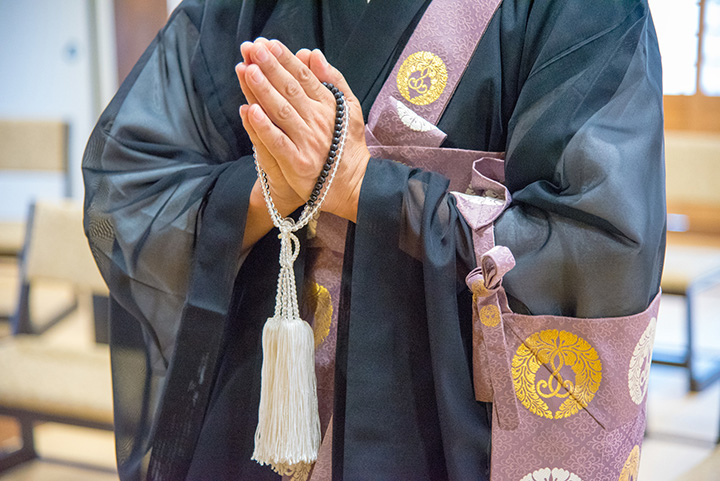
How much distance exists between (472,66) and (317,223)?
0.22 metres

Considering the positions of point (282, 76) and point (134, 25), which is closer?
point (282, 76)

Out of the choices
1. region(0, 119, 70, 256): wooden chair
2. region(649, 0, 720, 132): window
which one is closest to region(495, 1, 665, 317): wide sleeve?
region(0, 119, 70, 256): wooden chair

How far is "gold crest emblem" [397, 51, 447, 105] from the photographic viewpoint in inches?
25.6

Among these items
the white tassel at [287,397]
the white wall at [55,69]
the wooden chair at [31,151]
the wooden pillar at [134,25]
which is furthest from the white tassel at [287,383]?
the wooden chair at [31,151]

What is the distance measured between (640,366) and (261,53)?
1.48 feet

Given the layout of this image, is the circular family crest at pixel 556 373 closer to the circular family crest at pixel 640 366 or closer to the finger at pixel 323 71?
the circular family crest at pixel 640 366

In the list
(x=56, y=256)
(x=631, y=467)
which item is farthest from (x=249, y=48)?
(x=56, y=256)

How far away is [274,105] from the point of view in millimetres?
549

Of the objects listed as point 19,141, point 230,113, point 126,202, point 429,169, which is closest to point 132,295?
point 126,202

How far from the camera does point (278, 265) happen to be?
68 centimetres

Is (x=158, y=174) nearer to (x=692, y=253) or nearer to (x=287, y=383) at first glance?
(x=287, y=383)

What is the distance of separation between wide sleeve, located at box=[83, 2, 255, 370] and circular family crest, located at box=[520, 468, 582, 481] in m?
0.39

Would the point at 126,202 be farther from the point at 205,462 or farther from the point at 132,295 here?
the point at 205,462

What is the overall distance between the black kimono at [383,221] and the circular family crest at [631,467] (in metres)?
0.14
